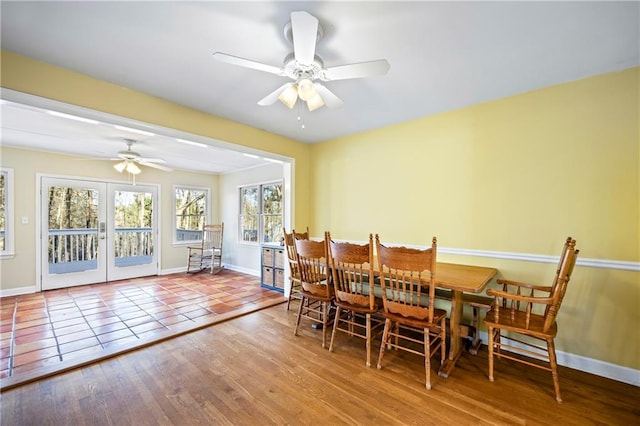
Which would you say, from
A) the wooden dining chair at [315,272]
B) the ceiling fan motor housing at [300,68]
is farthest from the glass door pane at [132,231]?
the ceiling fan motor housing at [300,68]

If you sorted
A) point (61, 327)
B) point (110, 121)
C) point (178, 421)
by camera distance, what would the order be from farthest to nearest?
point (61, 327) → point (110, 121) → point (178, 421)

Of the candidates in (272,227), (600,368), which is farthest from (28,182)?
(600,368)

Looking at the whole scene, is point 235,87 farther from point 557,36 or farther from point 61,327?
point 61,327

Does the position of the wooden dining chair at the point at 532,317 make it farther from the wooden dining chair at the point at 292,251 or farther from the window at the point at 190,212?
the window at the point at 190,212

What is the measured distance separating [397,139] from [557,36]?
1.75 metres

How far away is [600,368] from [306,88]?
325 cm

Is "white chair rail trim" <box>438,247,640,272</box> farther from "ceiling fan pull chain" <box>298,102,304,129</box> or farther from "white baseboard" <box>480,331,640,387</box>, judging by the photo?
"ceiling fan pull chain" <box>298,102,304,129</box>

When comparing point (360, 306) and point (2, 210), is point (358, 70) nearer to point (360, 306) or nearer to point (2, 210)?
point (360, 306)

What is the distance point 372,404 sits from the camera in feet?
5.82

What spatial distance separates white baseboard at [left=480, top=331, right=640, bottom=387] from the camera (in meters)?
2.06

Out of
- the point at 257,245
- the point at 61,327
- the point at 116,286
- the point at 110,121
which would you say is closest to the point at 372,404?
the point at 110,121

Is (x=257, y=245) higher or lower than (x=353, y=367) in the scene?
higher

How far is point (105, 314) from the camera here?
3.36 m

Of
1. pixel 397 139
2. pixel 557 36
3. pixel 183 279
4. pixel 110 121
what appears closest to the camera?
pixel 557 36
